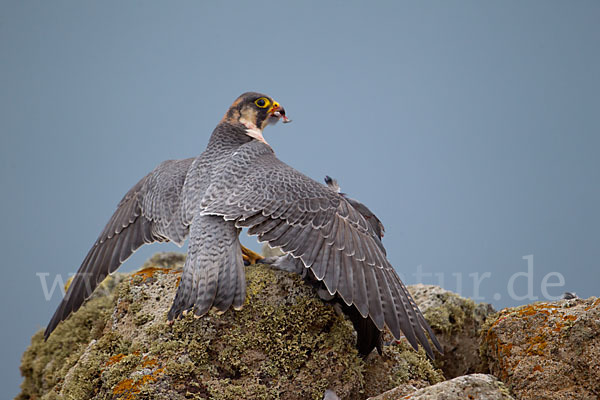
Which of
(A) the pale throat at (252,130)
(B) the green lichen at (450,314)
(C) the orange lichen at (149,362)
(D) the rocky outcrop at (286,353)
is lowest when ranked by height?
(C) the orange lichen at (149,362)

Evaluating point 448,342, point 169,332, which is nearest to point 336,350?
point 169,332

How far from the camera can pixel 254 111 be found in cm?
721

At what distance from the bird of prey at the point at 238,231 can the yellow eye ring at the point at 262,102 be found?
1.06 feet

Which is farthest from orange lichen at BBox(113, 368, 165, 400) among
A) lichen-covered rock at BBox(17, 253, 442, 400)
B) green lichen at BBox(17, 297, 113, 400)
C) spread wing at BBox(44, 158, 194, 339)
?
green lichen at BBox(17, 297, 113, 400)

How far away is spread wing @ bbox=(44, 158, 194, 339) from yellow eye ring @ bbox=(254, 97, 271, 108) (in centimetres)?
112

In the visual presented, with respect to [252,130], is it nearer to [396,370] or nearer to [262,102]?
[262,102]

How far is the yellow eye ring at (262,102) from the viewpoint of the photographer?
721 cm

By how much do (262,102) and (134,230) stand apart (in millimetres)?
2254

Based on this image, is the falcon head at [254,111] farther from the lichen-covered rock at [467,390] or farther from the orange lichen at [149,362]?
the lichen-covered rock at [467,390]

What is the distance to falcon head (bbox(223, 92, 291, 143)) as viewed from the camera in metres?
7.19

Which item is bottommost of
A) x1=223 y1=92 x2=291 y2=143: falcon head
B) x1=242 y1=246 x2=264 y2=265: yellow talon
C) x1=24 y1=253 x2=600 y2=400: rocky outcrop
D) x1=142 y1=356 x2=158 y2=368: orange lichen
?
x1=142 y1=356 x2=158 y2=368: orange lichen

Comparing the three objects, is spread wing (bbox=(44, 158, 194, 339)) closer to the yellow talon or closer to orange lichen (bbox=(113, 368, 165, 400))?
the yellow talon

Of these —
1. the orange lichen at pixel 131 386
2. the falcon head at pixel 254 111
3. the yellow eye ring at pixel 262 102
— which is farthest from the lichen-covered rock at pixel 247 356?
the yellow eye ring at pixel 262 102

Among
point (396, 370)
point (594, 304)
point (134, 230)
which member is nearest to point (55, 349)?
point (134, 230)
